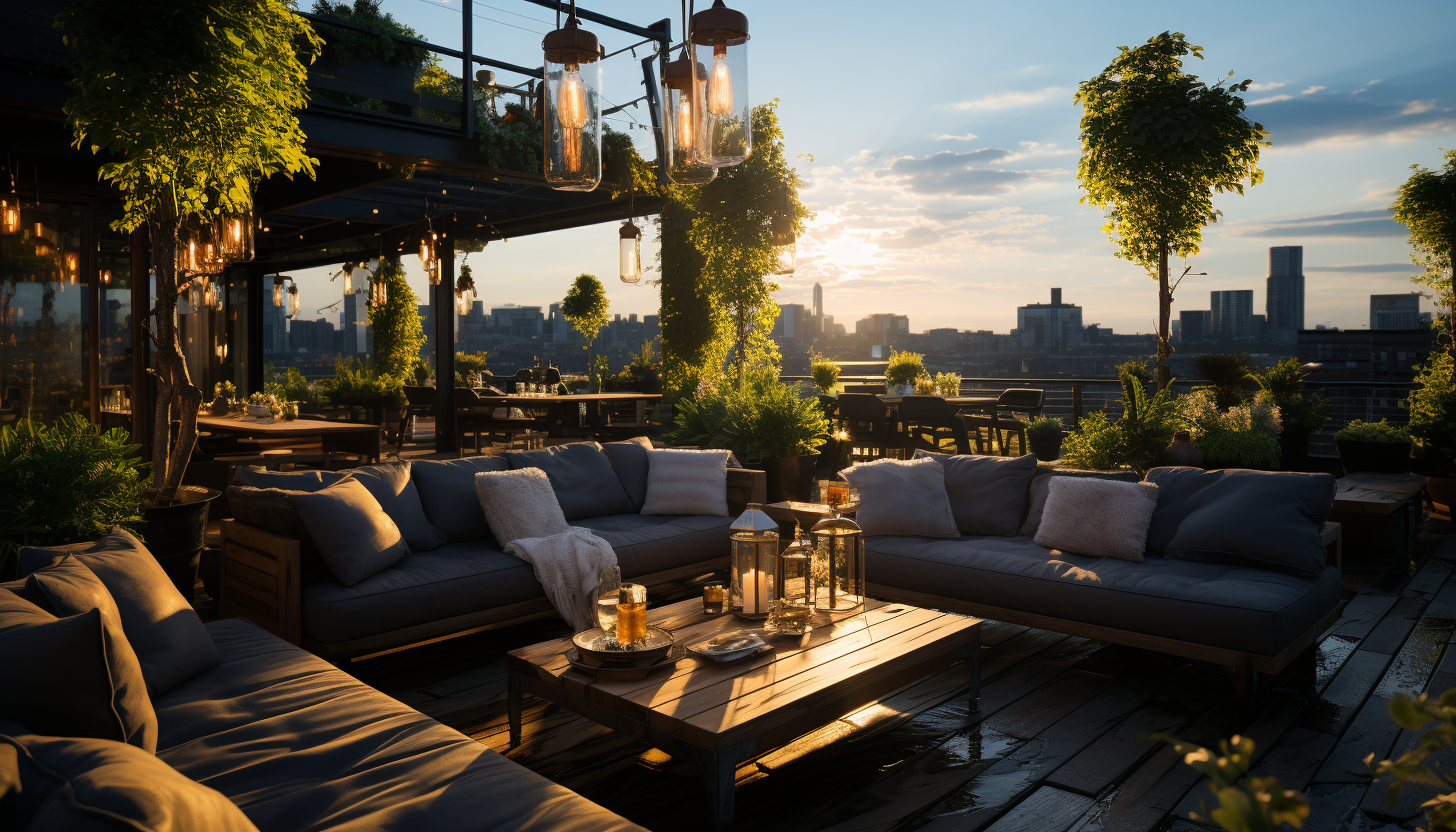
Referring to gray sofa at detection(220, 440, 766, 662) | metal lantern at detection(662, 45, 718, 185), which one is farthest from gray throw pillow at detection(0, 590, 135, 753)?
metal lantern at detection(662, 45, 718, 185)

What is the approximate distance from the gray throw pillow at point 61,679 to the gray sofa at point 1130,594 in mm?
2947

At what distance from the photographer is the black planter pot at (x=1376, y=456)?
251 inches

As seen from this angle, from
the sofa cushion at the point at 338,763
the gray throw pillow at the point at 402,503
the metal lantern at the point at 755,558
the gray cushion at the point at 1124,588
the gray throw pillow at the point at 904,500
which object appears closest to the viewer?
the sofa cushion at the point at 338,763

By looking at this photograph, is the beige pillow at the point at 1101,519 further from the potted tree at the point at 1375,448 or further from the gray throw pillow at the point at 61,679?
the potted tree at the point at 1375,448

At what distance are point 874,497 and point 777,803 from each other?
1.95 meters

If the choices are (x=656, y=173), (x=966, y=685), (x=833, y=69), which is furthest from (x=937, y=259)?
(x=966, y=685)

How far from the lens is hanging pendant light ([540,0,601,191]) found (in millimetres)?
2080

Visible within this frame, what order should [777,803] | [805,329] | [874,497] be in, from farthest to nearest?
[805,329] → [874,497] → [777,803]

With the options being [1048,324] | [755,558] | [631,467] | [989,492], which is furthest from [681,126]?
[1048,324]

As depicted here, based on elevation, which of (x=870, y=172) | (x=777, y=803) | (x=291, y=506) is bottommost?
(x=777, y=803)

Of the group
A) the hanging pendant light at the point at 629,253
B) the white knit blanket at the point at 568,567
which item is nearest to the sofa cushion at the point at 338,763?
the white knit blanket at the point at 568,567

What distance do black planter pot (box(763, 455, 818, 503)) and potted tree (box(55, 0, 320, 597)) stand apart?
3.27 m

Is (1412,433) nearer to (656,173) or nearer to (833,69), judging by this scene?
(833,69)

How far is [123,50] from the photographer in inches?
117
